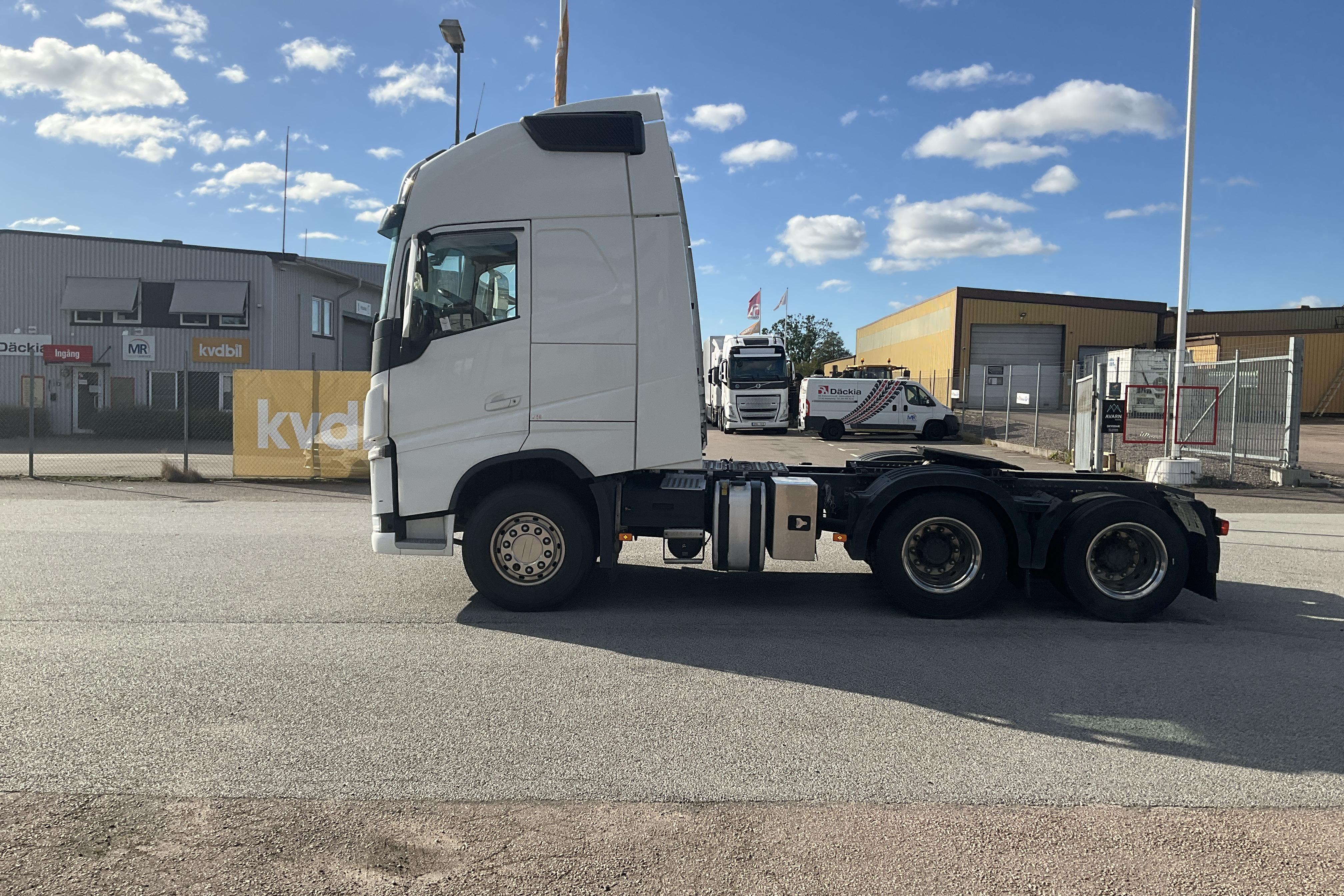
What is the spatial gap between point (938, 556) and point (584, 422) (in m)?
2.70

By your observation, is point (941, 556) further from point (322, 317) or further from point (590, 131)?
point (322, 317)

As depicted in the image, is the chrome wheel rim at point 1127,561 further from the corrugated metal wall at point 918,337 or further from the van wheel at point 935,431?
the corrugated metal wall at point 918,337

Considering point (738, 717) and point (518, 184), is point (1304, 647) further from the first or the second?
point (518, 184)

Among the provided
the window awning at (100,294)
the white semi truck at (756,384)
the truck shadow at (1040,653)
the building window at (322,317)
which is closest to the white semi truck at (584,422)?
the truck shadow at (1040,653)

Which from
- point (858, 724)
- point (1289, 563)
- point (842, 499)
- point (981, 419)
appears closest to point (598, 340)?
point (842, 499)

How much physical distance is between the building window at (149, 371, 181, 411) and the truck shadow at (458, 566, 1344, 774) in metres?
30.0

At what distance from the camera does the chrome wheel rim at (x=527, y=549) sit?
21.1 ft

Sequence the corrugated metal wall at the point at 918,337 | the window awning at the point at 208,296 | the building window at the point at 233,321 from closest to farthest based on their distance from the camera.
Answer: the window awning at the point at 208,296
the building window at the point at 233,321
the corrugated metal wall at the point at 918,337

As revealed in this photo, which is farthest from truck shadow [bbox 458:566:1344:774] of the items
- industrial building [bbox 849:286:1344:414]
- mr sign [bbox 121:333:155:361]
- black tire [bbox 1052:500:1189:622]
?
industrial building [bbox 849:286:1344:414]

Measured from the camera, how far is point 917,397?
3020 centimetres

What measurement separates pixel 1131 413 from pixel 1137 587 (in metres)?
13.6

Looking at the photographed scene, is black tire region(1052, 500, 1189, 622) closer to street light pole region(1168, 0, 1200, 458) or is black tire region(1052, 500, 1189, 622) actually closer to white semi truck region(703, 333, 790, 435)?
street light pole region(1168, 0, 1200, 458)

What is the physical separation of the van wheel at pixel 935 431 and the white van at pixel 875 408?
1cm

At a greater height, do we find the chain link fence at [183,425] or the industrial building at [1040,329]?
the industrial building at [1040,329]
